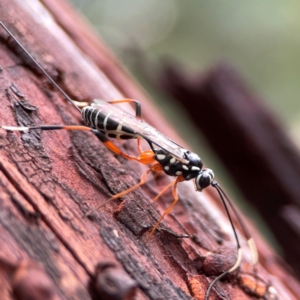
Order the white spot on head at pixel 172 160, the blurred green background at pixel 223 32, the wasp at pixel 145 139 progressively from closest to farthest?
the wasp at pixel 145 139 < the white spot on head at pixel 172 160 < the blurred green background at pixel 223 32

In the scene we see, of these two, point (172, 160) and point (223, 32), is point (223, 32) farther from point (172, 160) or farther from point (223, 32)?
point (172, 160)

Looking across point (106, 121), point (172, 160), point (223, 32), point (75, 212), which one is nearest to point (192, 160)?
point (172, 160)

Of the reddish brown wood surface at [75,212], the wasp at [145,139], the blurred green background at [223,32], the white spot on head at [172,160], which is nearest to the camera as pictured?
the reddish brown wood surface at [75,212]

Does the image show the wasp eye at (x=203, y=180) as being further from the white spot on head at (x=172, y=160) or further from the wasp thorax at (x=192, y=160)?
the white spot on head at (x=172, y=160)

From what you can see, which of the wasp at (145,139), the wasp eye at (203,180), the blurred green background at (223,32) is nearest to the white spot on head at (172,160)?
the wasp at (145,139)

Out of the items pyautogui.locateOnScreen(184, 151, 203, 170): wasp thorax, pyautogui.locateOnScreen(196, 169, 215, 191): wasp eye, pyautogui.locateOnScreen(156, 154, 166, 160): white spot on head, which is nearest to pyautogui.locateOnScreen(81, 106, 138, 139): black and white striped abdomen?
pyautogui.locateOnScreen(156, 154, 166, 160): white spot on head

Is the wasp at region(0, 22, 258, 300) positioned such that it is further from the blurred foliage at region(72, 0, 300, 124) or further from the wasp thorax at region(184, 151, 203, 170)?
the blurred foliage at region(72, 0, 300, 124)

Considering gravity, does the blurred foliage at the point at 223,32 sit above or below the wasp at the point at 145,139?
above
